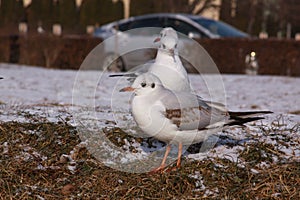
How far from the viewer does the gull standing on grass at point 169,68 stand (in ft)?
21.2

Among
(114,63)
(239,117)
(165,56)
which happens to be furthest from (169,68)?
(114,63)

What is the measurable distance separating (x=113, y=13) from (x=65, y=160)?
33.8m

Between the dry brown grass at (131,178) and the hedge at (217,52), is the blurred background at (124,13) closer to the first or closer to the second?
the hedge at (217,52)

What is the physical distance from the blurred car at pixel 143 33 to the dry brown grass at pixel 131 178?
40.7ft

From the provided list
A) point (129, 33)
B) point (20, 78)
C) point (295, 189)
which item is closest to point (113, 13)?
point (129, 33)

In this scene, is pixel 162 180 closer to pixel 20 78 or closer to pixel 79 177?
pixel 79 177

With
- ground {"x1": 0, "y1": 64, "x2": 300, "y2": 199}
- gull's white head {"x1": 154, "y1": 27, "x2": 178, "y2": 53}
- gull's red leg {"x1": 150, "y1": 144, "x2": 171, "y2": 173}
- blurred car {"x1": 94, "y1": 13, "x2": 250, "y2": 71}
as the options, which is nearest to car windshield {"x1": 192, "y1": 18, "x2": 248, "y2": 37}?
blurred car {"x1": 94, "y1": 13, "x2": 250, "y2": 71}

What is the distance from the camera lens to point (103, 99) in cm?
1098

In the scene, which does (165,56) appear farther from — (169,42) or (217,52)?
(217,52)

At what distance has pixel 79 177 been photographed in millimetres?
5156

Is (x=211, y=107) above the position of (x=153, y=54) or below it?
above

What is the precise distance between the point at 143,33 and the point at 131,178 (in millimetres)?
13623

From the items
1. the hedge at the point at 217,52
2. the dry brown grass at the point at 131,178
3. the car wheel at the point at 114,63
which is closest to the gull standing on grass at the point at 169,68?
the dry brown grass at the point at 131,178

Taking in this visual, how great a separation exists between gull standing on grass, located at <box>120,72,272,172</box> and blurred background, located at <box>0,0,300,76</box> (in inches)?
504
